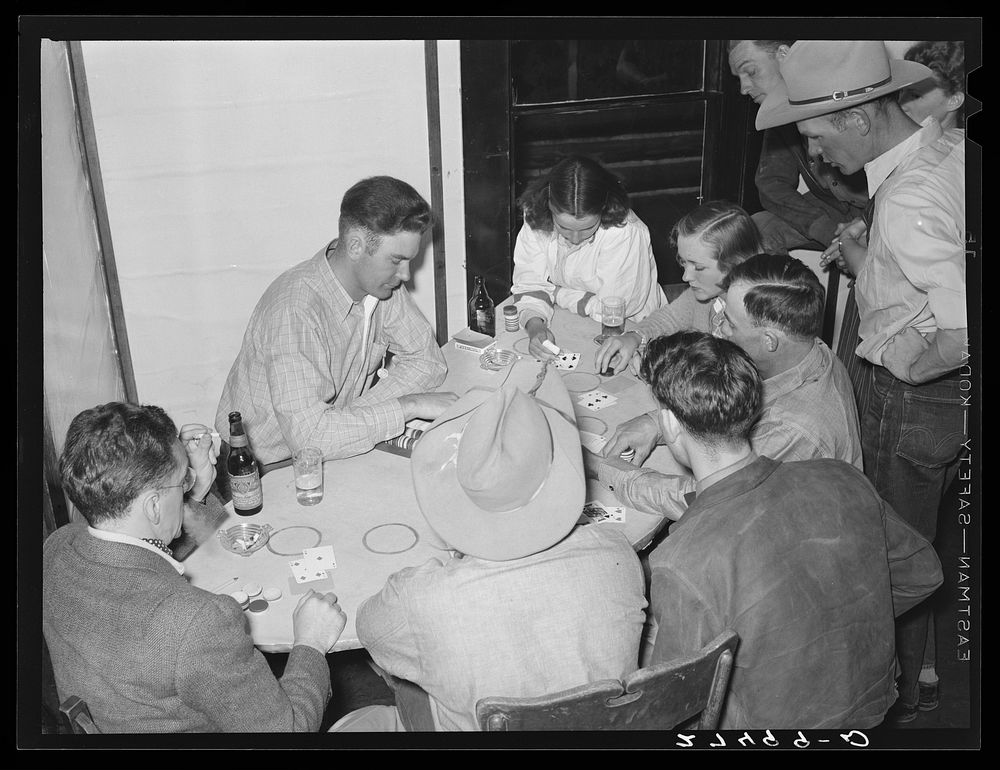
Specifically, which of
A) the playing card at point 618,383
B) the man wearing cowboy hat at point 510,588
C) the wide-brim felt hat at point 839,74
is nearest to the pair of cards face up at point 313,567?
the man wearing cowboy hat at point 510,588

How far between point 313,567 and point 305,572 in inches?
1.2

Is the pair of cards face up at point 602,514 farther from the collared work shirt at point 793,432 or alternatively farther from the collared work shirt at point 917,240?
the collared work shirt at point 917,240

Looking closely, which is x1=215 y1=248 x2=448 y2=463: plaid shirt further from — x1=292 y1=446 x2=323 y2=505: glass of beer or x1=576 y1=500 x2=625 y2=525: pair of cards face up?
x1=576 y1=500 x2=625 y2=525: pair of cards face up

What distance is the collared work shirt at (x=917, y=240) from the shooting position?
10.1ft

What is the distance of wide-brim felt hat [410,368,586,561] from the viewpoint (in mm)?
2096

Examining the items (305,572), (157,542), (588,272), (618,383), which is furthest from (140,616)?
(588,272)

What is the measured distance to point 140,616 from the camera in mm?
2035

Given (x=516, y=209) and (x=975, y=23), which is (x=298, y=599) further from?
(x=516, y=209)

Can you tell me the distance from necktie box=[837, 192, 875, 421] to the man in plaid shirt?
1.86 m

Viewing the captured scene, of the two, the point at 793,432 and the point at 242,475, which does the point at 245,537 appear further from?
the point at 793,432

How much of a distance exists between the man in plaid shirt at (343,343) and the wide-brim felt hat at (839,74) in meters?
1.52

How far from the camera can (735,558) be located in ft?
7.18

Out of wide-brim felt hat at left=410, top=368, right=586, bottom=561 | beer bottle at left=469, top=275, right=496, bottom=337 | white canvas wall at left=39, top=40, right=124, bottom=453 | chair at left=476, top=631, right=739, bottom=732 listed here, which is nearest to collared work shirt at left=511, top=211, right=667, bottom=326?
beer bottle at left=469, top=275, right=496, bottom=337

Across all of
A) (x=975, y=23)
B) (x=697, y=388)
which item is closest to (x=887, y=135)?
(x=975, y=23)
